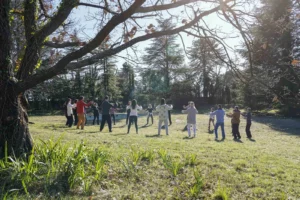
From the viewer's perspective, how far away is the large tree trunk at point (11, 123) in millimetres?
5105

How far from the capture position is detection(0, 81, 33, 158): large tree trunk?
5105mm

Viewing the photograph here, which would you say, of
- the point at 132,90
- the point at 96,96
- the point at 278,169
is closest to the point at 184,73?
the point at 132,90

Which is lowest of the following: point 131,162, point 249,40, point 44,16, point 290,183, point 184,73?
point 290,183

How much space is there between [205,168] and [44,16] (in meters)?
5.61

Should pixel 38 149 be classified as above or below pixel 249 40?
below

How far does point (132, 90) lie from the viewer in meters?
51.4

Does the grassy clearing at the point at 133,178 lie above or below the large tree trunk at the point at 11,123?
below

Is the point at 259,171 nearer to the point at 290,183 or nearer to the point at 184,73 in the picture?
the point at 290,183

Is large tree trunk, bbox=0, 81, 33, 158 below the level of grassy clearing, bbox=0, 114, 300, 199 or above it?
above

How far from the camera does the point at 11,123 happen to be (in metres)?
5.17

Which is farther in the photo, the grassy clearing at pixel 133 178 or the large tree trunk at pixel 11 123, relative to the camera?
the large tree trunk at pixel 11 123

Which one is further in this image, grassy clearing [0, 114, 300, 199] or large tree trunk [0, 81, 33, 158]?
large tree trunk [0, 81, 33, 158]

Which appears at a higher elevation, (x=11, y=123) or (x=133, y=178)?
(x=11, y=123)

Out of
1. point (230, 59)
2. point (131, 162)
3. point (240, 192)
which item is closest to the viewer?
point (240, 192)
